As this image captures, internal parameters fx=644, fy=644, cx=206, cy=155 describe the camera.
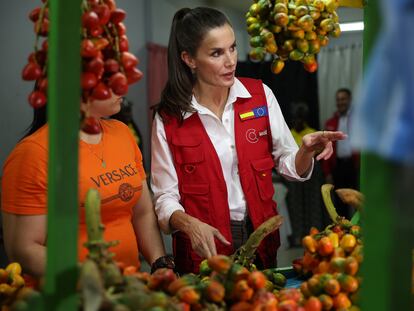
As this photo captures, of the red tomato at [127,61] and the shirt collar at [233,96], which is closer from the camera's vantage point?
the red tomato at [127,61]

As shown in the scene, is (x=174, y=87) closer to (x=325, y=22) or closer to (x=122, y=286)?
(x=325, y=22)

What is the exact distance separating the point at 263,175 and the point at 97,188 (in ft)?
2.31

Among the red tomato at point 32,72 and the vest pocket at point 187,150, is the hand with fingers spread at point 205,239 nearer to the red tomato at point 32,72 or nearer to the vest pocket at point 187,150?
the vest pocket at point 187,150

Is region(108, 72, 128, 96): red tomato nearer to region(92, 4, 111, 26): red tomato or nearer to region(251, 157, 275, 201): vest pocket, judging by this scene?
region(92, 4, 111, 26): red tomato

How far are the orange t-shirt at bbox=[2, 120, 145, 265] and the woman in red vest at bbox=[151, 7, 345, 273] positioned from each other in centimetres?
19

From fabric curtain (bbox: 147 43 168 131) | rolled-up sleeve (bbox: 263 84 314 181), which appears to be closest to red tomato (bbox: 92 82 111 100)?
rolled-up sleeve (bbox: 263 84 314 181)

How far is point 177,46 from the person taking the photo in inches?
95.5

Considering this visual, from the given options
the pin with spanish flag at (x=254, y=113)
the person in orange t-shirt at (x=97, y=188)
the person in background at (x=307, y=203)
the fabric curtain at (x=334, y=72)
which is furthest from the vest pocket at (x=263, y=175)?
the fabric curtain at (x=334, y=72)

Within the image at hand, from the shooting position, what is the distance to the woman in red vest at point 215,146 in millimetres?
2289

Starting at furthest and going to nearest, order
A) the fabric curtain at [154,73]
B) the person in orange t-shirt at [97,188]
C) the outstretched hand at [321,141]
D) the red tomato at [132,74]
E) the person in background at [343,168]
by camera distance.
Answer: the fabric curtain at [154,73] → the person in background at [343,168] → the outstretched hand at [321,141] → the person in orange t-shirt at [97,188] → the red tomato at [132,74]

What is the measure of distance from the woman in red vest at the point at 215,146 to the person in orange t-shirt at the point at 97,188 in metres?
0.14

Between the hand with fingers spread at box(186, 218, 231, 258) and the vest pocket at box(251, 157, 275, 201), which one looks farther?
the vest pocket at box(251, 157, 275, 201)

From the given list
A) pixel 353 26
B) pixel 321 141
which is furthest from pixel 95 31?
pixel 353 26

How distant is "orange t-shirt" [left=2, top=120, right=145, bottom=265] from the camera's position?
6.03ft
